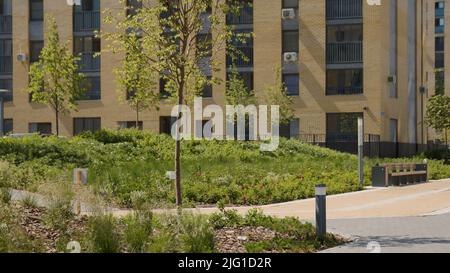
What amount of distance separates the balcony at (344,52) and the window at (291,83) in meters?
2.26

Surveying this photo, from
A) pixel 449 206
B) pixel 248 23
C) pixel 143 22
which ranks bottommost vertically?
pixel 449 206

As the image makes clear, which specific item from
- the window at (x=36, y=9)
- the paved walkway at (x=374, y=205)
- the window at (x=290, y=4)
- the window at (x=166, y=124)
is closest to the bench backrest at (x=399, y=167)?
the paved walkway at (x=374, y=205)

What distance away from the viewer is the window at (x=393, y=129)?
49.4 metres

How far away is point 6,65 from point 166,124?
11535mm

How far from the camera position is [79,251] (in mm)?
9570

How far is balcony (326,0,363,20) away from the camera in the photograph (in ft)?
152

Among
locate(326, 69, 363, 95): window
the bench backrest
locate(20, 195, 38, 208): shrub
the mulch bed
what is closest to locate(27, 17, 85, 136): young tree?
locate(326, 69, 363, 95): window

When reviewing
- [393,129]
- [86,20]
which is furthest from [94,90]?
[393,129]

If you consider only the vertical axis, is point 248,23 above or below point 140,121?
above

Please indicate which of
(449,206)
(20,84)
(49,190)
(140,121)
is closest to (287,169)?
(449,206)

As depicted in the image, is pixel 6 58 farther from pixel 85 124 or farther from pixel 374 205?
pixel 374 205
